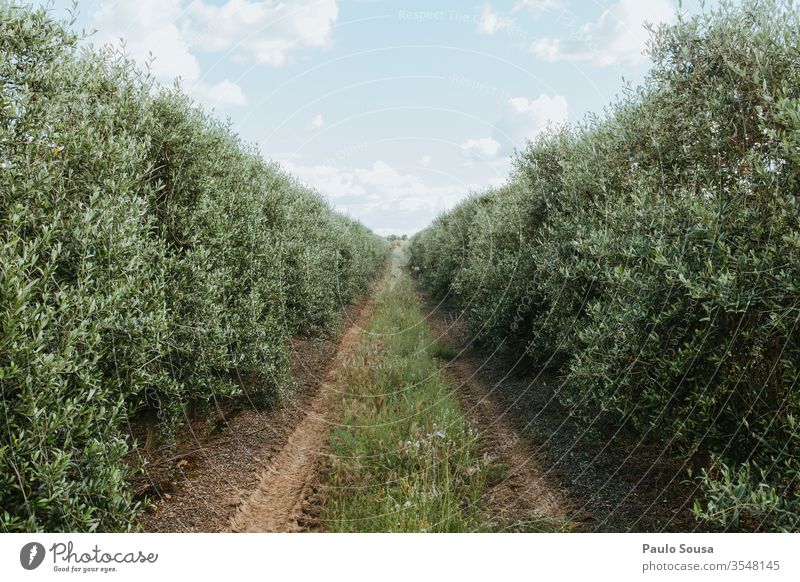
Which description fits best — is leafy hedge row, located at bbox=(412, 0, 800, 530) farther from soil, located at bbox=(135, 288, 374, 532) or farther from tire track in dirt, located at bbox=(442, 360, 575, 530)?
soil, located at bbox=(135, 288, 374, 532)

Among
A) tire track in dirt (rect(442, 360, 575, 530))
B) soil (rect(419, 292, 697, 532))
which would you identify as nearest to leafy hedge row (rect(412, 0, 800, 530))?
soil (rect(419, 292, 697, 532))

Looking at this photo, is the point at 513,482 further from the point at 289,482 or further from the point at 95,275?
the point at 95,275

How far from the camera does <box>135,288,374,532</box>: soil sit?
865 centimetres

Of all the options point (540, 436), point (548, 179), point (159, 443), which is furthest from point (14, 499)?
point (548, 179)

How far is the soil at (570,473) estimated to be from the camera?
328 inches

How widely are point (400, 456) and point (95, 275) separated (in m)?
6.84

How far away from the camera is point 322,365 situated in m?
19.3

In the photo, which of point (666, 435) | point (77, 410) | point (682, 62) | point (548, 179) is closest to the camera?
point (77, 410)

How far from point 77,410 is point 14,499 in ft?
3.67

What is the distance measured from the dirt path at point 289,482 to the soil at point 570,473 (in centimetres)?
394

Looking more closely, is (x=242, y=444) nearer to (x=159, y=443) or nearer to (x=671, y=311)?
(x=159, y=443)
